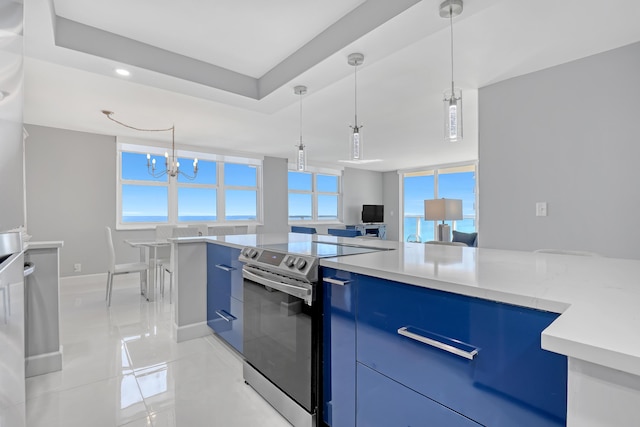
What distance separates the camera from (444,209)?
4.86 metres

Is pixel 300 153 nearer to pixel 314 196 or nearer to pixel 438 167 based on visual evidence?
pixel 314 196

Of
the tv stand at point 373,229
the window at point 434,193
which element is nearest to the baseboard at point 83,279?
the tv stand at point 373,229

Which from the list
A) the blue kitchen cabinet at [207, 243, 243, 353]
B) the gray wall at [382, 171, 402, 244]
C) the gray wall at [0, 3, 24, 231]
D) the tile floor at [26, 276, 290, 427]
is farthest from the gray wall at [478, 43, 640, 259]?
the gray wall at [382, 171, 402, 244]

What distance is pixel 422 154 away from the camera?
268 inches

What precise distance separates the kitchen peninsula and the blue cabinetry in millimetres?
43

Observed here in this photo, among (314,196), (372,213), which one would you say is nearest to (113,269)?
(314,196)

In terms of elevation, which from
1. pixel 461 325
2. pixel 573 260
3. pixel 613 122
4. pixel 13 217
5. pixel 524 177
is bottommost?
pixel 461 325

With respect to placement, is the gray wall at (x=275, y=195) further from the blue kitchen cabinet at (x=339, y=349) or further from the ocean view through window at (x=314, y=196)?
the blue kitchen cabinet at (x=339, y=349)

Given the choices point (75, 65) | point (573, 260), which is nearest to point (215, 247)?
point (75, 65)

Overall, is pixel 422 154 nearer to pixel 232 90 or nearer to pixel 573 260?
pixel 232 90

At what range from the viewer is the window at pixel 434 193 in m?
7.80

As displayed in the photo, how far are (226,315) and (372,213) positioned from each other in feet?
23.7

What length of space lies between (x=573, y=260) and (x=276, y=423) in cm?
166

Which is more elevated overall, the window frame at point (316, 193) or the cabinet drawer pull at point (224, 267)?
the window frame at point (316, 193)
